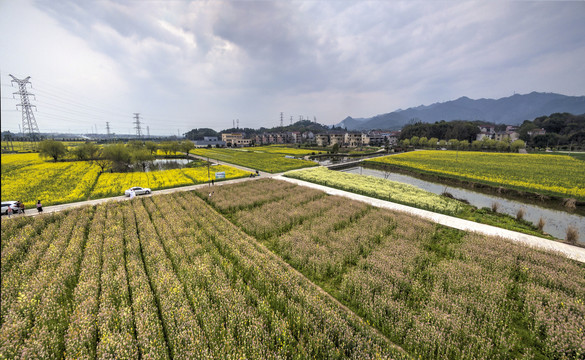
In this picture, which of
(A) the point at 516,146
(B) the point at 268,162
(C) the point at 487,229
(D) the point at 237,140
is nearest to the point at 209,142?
(D) the point at 237,140

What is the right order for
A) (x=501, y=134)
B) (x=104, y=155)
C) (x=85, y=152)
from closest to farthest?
(x=104, y=155), (x=85, y=152), (x=501, y=134)

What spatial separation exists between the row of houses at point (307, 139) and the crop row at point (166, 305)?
9807 cm

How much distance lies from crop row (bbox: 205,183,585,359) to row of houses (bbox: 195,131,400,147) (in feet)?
Answer: 307

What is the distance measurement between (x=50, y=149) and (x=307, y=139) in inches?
4604

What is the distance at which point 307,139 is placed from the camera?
150 m

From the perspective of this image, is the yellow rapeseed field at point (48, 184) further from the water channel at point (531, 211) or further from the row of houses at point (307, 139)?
the row of houses at point (307, 139)

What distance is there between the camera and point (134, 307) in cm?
1139

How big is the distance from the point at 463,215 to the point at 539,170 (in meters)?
30.8

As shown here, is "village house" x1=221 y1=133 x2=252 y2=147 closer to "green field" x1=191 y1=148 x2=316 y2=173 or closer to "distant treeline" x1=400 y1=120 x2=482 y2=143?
"green field" x1=191 y1=148 x2=316 y2=173

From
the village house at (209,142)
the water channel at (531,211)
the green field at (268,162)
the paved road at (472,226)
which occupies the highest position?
the village house at (209,142)

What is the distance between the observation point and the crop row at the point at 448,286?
1060cm

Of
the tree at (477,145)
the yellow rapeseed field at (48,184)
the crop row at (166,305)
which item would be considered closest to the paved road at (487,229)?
the crop row at (166,305)

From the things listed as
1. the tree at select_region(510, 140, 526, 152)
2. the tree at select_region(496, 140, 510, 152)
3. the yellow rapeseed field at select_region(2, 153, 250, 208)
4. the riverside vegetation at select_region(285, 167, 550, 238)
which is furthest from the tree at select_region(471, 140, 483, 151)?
the yellow rapeseed field at select_region(2, 153, 250, 208)

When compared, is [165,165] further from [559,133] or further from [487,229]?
[559,133]
